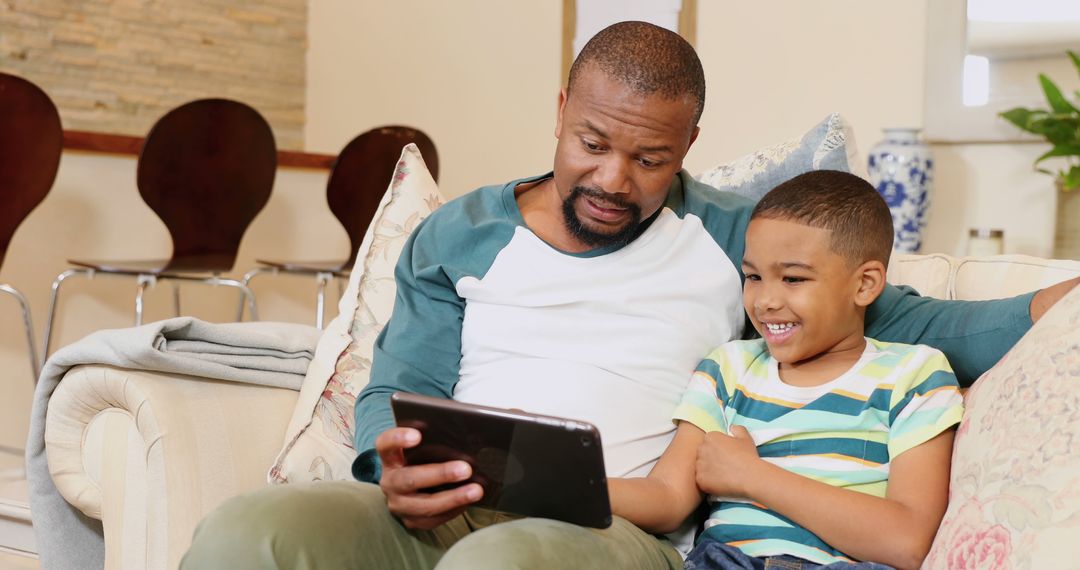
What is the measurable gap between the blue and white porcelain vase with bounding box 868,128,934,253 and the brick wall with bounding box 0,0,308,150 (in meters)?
2.99

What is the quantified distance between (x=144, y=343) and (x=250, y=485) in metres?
0.23

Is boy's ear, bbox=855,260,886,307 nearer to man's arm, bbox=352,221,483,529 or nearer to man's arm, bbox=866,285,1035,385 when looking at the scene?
man's arm, bbox=866,285,1035,385

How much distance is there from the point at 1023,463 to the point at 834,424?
0.24 metres

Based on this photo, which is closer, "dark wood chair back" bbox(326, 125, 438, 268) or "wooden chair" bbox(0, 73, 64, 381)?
"wooden chair" bbox(0, 73, 64, 381)

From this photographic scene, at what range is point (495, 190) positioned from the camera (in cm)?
160

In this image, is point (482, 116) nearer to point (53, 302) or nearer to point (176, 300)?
point (176, 300)

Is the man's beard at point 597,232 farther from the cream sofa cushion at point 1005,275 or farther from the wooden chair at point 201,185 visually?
the wooden chair at point 201,185

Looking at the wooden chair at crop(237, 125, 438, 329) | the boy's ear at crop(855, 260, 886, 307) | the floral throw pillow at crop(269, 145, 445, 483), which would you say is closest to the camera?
the boy's ear at crop(855, 260, 886, 307)

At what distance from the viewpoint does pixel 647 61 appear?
1.43m

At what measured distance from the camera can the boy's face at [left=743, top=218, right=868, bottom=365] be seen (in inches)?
52.5

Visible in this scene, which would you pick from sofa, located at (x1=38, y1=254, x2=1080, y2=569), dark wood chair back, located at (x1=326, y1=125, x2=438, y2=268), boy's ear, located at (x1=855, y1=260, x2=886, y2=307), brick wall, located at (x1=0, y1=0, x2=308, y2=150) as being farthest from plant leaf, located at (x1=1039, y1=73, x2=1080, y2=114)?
brick wall, located at (x1=0, y1=0, x2=308, y2=150)

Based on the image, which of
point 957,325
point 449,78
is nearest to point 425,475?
point 957,325

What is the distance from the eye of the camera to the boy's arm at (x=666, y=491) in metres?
1.27

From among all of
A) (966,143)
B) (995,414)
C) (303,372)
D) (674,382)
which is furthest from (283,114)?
(995,414)
